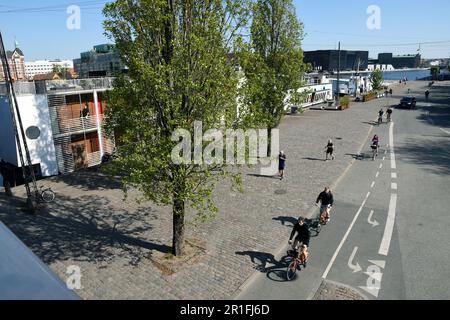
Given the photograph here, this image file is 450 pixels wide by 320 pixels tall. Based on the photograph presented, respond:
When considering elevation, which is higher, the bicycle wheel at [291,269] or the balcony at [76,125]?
the balcony at [76,125]

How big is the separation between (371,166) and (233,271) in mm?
15651

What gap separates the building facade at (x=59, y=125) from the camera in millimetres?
21078

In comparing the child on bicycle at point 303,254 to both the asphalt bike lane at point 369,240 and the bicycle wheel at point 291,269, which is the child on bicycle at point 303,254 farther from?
the asphalt bike lane at point 369,240

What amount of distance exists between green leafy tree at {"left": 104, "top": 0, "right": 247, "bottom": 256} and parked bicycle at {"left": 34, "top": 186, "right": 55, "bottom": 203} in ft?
27.9

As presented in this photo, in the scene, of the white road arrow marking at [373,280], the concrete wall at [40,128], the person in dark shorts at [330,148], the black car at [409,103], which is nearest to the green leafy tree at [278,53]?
the person in dark shorts at [330,148]

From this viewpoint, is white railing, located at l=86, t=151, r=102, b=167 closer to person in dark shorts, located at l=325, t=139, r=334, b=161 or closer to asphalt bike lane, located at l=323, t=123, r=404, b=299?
person in dark shorts, located at l=325, t=139, r=334, b=161

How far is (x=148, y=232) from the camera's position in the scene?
1319cm

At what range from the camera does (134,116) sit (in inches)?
401

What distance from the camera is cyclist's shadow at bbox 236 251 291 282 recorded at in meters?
10.2

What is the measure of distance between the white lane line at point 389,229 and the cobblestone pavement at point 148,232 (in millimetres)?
3500

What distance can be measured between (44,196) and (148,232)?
7.30 metres

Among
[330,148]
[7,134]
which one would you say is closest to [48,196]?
[7,134]

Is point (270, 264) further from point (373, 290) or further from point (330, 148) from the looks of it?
point (330, 148)
